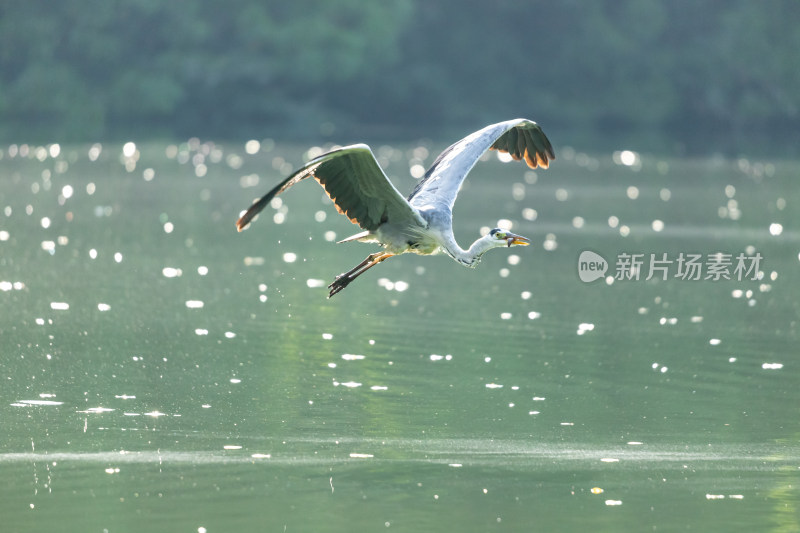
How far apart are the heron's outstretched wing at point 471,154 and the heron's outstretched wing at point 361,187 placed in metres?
0.71

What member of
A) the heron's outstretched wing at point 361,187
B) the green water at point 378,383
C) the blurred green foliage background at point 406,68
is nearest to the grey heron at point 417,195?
the heron's outstretched wing at point 361,187

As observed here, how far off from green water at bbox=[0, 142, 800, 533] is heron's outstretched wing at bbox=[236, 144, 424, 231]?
165cm

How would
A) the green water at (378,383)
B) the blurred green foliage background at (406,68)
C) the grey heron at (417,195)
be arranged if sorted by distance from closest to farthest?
1. the green water at (378,383)
2. the grey heron at (417,195)
3. the blurred green foliage background at (406,68)

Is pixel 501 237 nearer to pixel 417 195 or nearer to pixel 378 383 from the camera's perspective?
pixel 417 195

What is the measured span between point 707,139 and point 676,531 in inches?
2152

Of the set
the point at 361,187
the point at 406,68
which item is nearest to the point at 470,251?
the point at 361,187

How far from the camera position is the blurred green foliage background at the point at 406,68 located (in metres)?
62.3

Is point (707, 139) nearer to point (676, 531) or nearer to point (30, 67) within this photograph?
point (30, 67)

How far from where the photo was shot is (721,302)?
19016 millimetres

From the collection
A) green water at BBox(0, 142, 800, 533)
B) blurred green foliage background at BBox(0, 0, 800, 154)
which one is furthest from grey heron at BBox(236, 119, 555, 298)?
blurred green foliage background at BBox(0, 0, 800, 154)

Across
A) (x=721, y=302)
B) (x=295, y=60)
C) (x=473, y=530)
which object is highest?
(x=295, y=60)

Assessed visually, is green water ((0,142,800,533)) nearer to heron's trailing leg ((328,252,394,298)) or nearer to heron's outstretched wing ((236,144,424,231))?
heron's trailing leg ((328,252,394,298))

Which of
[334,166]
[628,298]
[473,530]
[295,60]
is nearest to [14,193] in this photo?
[628,298]

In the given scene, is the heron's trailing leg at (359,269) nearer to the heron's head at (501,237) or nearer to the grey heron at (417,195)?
the grey heron at (417,195)
